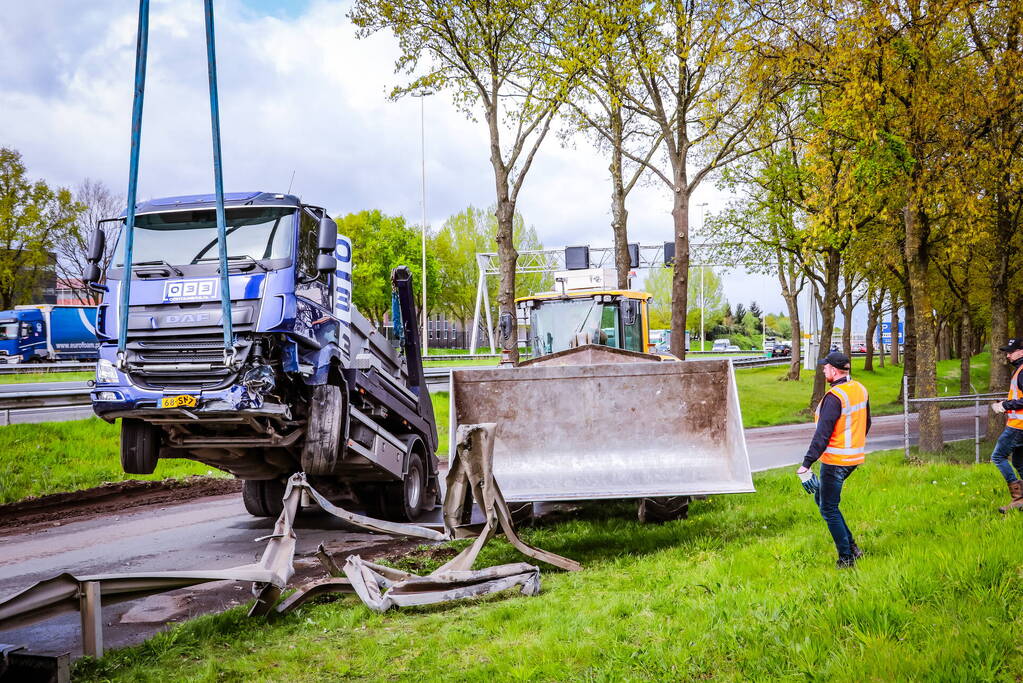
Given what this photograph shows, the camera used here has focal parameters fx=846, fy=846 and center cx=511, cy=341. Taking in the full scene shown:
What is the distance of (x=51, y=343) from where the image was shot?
38.3 m

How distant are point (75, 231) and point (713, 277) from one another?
59.5m

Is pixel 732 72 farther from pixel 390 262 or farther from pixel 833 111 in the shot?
pixel 390 262

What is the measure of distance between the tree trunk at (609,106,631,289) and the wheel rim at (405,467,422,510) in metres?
12.8

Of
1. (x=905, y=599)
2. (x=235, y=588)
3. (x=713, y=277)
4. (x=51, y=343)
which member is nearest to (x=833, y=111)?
(x=905, y=599)

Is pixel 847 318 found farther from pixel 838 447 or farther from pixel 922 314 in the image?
pixel 838 447

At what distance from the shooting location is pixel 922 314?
12422 millimetres

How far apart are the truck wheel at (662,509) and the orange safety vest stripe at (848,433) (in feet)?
6.87

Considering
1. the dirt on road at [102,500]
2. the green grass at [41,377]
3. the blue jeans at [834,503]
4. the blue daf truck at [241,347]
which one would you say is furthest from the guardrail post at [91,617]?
the green grass at [41,377]

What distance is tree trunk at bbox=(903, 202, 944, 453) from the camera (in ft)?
40.9

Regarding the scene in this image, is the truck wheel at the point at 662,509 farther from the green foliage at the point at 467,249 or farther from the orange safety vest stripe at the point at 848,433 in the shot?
the green foliage at the point at 467,249

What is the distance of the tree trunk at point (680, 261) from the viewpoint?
18844 millimetres

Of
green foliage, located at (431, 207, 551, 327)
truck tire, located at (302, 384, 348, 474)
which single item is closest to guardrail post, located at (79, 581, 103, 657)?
truck tire, located at (302, 384, 348, 474)

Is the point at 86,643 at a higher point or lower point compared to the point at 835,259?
lower

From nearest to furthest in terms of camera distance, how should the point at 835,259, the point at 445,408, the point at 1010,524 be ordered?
1. the point at 1010,524
2. the point at 445,408
3. the point at 835,259
